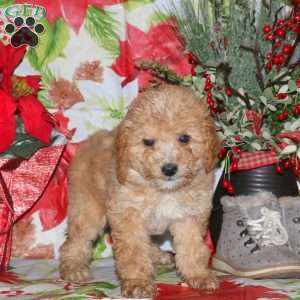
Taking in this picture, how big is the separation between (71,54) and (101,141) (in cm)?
70

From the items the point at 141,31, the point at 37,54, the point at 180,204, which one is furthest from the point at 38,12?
the point at 180,204

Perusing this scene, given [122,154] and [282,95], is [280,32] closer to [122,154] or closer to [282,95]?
[282,95]

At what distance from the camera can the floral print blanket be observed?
2662 mm

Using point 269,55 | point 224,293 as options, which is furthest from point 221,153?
point 224,293

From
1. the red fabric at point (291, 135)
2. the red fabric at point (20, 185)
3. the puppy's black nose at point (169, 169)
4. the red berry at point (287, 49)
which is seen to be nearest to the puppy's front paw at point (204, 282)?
the puppy's black nose at point (169, 169)

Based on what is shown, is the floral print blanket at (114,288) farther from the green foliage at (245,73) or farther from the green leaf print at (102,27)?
the green leaf print at (102,27)

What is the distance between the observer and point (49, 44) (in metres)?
3.55

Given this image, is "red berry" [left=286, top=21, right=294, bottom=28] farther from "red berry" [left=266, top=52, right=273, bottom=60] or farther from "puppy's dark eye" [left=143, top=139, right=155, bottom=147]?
"puppy's dark eye" [left=143, top=139, right=155, bottom=147]

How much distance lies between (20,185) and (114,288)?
85 cm

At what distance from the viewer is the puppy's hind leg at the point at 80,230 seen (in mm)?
3061

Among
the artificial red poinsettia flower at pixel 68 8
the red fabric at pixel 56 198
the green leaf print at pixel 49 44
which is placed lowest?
the red fabric at pixel 56 198

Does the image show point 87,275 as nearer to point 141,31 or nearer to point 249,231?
point 249,231

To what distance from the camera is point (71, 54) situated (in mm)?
3566

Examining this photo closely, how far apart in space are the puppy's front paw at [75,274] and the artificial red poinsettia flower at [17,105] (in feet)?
2.14
